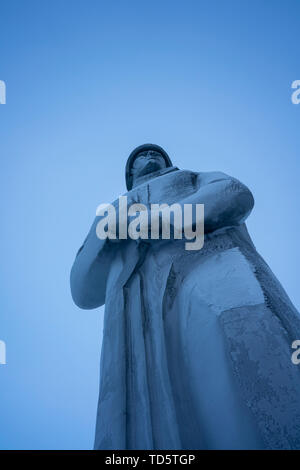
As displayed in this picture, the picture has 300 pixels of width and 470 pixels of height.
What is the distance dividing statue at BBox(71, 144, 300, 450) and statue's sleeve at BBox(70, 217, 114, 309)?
2 centimetres

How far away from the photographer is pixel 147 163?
6945 millimetres

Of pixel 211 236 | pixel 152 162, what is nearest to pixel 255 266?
pixel 211 236

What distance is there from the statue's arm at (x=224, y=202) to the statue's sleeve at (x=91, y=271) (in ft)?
3.47

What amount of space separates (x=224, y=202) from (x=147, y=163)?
2.87 metres

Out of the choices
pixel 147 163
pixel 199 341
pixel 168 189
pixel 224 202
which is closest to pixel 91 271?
pixel 168 189

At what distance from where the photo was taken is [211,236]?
434 cm

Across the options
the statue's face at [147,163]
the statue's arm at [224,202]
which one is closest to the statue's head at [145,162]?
the statue's face at [147,163]

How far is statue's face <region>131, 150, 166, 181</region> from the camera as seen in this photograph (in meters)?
6.90

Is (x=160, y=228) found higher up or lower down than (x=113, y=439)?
higher up

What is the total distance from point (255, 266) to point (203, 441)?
152 cm

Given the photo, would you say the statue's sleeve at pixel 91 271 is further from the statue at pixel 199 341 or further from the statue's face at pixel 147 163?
the statue's face at pixel 147 163
